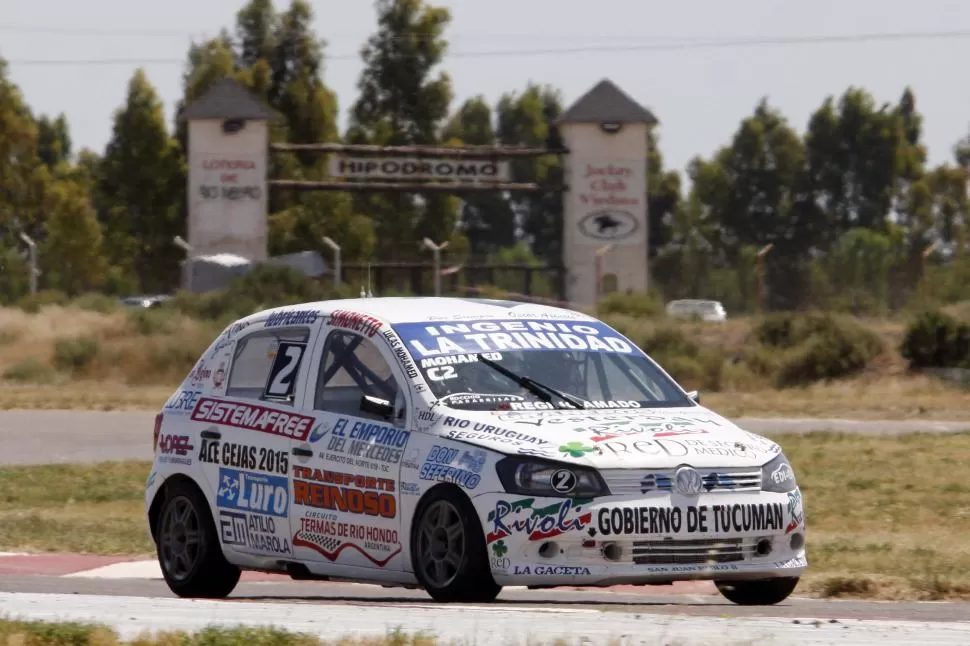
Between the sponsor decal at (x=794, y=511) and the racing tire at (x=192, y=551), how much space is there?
3253mm

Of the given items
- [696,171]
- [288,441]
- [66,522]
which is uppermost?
[696,171]

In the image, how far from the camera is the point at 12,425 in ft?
92.1

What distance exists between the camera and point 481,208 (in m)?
112

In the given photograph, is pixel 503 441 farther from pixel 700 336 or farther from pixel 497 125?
pixel 497 125

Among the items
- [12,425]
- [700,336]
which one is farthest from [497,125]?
[12,425]

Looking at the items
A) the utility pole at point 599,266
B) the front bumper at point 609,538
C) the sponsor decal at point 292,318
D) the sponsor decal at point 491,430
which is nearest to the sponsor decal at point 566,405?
the sponsor decal at point 491,430

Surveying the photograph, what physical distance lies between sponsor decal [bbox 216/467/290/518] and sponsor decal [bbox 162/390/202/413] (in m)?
0.62

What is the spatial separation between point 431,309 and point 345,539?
57.6 inches

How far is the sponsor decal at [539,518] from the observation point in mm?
9078

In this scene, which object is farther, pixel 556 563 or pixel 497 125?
pixel 497 125

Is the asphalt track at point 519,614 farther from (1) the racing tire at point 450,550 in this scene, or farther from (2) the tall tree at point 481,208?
(2) the tall tree at point 481,208

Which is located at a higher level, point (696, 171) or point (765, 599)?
point (696, 171)

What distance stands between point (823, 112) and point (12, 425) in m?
77.5

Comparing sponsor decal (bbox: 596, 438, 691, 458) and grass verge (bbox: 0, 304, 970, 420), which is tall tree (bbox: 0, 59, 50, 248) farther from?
sponsor decal (bbox: 596, 438, 691, 458)
